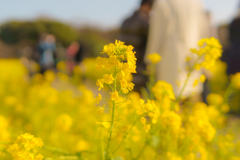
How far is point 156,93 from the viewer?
854 mm

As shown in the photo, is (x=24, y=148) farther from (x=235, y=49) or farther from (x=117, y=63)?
(x=235, y=49)

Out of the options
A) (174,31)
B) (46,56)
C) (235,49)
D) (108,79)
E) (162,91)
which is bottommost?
(108,79)

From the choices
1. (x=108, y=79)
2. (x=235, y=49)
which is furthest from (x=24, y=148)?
(x=235, y=49)

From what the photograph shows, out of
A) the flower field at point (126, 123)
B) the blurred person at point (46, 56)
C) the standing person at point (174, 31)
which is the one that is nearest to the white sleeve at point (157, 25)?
the standing person at point (174, 31)

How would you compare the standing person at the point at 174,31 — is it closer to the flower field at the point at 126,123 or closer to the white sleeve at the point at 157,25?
the white sleeve at the point at 157,25

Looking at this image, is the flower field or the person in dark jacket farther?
the person in dark jacket

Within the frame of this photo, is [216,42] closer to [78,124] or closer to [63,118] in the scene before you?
[63,118]

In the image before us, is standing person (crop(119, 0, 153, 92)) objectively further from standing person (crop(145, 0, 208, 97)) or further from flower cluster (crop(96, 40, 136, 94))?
flower cluster (crop(96, 40, 136, 94))

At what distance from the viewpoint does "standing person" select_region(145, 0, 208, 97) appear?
1.84 m

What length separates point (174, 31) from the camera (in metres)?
1.88

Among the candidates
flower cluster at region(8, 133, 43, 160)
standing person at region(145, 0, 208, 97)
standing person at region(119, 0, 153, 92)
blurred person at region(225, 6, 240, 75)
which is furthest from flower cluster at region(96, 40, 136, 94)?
blurred person at region(225, 6, 240, 75)

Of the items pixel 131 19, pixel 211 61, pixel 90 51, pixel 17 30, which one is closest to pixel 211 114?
pixel 211 61

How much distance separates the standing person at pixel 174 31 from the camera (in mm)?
1839

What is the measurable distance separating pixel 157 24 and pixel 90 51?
1393cm
